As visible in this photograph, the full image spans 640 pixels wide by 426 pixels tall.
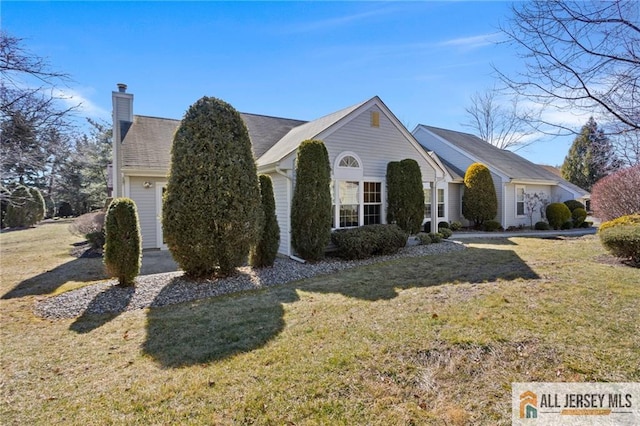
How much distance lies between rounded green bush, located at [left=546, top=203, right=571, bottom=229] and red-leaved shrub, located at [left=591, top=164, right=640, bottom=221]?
133 inches

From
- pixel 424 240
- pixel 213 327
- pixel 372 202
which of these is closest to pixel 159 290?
pixel 213 327

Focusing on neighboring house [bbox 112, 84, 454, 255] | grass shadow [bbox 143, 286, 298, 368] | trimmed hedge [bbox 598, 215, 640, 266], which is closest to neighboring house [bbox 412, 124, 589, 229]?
neighboring house [bbox 112, 84, 454, 255]

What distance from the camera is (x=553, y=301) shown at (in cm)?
511

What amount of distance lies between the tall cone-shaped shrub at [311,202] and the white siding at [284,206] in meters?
0.54

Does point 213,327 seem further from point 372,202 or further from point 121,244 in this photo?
point 372,202

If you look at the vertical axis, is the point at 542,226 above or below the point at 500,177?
below

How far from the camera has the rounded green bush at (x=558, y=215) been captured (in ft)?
62.2

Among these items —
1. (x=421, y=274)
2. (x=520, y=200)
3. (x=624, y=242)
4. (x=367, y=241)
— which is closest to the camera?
(x=624, y=242)

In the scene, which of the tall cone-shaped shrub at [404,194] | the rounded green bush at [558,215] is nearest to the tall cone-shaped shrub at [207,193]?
the tall cone-shaped shrub at [404,194]

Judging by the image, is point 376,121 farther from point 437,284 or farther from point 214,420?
point 214,420

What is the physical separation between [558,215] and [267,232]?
61.7 feet

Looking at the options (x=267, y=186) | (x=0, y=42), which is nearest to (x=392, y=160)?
(x=267, y=186)

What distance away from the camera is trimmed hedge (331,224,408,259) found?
988 centimetres

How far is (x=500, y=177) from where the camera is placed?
19.0m
